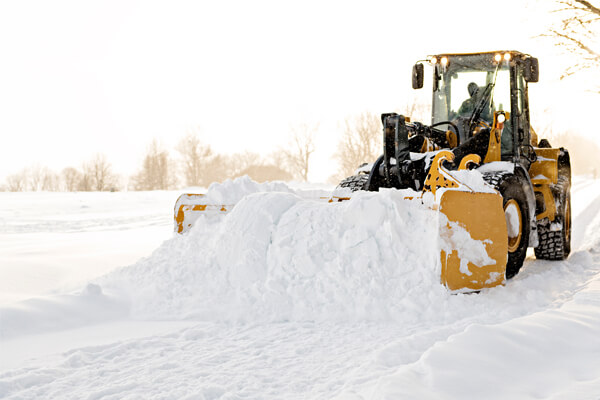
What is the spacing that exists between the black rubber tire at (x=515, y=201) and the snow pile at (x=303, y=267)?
1.13m

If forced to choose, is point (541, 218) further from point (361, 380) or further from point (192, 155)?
point (192, 155)

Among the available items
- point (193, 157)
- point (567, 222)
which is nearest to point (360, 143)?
point (193, 157)

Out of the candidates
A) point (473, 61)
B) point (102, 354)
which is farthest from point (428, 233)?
point (473, 61)

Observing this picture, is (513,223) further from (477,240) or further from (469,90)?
(469,90)

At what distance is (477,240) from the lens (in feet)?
14.9

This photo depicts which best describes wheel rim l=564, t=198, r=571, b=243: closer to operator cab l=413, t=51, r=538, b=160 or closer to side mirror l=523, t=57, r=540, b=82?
operator cab l=413, t=51, r=538, b=160

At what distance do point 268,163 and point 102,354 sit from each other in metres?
46.1

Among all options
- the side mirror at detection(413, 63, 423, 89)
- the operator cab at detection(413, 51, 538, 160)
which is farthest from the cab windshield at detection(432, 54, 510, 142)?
the side mirror at detection(413, 63, 423, 89)

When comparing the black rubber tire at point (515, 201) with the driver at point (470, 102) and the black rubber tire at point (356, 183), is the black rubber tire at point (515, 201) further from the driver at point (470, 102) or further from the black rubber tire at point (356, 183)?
the black rubber tire at point (356, 183)

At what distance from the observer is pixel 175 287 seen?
462 centimetres

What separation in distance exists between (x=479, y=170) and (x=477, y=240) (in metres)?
1.30

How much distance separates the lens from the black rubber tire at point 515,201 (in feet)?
17.2

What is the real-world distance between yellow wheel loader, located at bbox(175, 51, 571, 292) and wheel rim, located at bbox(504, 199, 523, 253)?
0.01 metres

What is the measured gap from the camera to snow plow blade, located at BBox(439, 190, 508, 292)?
431 cm
